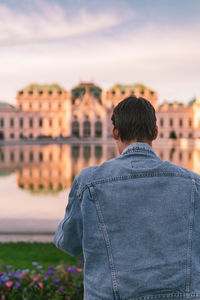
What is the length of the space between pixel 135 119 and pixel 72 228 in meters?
0.68

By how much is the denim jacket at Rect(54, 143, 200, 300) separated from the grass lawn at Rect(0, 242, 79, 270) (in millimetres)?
4514

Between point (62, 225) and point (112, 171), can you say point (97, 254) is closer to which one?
point (62, 225)

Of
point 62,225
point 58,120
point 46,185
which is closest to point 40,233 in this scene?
point 62,225

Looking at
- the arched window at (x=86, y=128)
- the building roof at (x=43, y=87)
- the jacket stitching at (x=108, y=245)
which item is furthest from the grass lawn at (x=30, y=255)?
the building roof at (x=43, y=87)

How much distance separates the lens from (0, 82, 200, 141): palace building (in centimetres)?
8719

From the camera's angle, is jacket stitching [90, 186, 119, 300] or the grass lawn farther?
the grass lawn

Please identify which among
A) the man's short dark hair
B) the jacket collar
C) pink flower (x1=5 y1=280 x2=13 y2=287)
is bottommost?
pink flower (x1=5 y1=280 x2=13 y2=287)

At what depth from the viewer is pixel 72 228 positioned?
176 centimetres

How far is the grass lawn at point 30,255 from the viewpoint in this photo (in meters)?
5.91

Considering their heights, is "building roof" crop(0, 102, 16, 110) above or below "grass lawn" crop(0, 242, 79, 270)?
above

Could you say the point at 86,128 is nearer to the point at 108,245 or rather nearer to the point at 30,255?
the point at 30,255

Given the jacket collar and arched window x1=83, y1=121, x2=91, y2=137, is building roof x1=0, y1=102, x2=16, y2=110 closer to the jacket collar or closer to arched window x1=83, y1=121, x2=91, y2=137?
arched window x1=83, y1=121, x2=91, y2=137

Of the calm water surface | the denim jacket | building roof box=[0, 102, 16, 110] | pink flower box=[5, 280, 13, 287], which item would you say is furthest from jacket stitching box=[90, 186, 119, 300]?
building roof box=[0, 102, 16, 110]

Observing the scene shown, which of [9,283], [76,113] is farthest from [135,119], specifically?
[76,113]
